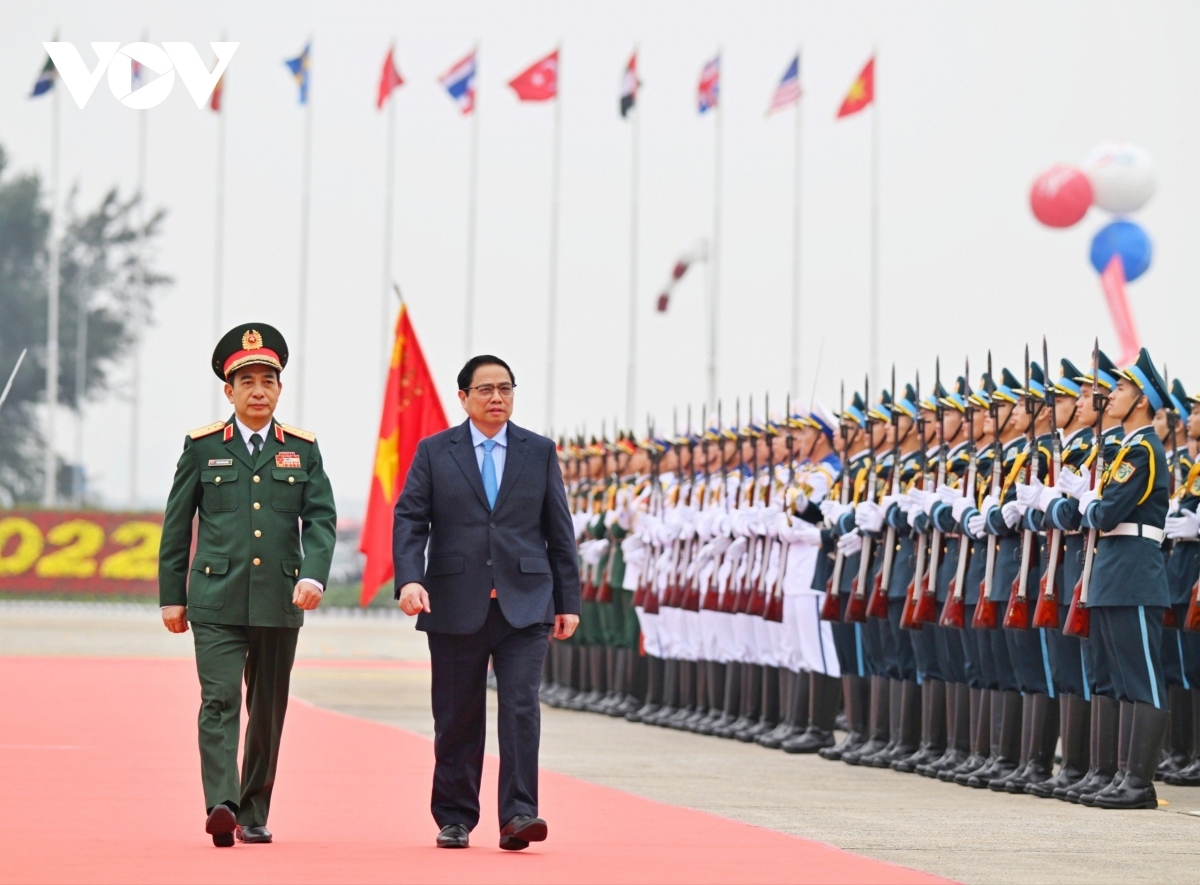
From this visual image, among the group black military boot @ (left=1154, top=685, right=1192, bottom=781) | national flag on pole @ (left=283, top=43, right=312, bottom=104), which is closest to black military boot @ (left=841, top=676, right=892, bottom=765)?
black military boot @ (left=1154, top=685, right=1192, bottom=781)

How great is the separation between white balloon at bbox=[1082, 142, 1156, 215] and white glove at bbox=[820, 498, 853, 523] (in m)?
10.8

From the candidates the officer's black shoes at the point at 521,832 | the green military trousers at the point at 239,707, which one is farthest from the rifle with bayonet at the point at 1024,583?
the green military trousers at the point at 239,707

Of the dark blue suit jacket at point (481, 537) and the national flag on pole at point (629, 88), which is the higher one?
the national flag on pole at point (629, 88)

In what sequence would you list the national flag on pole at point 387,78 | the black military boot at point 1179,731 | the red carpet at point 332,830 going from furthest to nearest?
the national flag on pole at point 387,78, the black military boot at point 1179,731, the red carpet at point 332,830

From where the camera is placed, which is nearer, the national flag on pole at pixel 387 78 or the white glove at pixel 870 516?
the white glove at pixel 870 516

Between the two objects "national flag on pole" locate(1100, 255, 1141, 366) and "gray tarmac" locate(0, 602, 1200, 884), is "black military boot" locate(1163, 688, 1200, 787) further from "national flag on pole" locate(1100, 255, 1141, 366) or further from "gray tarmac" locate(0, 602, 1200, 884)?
"national flag on pole" locate(1100, 255, 1141, 366)

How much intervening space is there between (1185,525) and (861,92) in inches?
869

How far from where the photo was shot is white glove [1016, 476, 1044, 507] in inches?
356

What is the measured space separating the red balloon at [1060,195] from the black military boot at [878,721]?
1094cm

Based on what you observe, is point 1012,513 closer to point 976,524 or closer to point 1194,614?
point 976,524

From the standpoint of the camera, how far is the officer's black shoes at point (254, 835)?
6.73m

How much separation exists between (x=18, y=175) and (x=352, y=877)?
4813 centimetres

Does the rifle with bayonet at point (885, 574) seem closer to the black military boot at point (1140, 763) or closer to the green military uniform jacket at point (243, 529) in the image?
the black military boot at point (1140, 763)

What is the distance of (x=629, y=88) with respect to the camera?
32.2 meters
